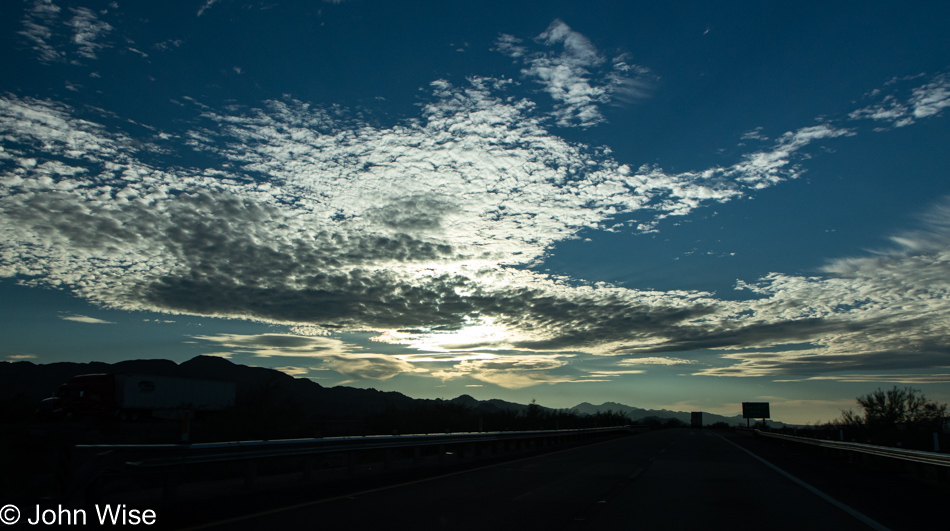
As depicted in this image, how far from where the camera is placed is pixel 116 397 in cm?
4256

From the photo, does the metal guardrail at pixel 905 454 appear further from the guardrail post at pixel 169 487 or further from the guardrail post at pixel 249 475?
the guardrail post at pixel 169 487

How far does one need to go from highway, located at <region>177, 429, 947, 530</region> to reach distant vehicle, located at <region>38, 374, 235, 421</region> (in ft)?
121

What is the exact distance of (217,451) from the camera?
926 centimetres

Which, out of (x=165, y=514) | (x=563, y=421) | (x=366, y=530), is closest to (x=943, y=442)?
(x=366, y=530)

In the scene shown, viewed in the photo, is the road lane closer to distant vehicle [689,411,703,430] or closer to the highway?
the highway

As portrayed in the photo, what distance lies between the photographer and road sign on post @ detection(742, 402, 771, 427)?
318 feet

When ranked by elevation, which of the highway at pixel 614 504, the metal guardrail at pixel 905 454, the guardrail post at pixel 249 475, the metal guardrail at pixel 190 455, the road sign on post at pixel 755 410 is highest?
the road sign on post at pixel 755 410

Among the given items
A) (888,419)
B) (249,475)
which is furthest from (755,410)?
(249,475)

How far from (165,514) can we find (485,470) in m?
10.1

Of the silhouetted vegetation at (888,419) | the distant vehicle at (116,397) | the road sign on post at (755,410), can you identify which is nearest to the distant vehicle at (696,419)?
the road sign on post at (755,410)

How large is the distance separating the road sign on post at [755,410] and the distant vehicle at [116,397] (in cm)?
→ 8453

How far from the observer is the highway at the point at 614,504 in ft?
27.2

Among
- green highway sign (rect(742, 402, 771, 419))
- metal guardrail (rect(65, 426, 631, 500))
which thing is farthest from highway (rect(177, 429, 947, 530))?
green highway sign (rect(742, 402, 771, 419))

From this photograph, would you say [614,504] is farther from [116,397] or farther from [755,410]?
[755,410]
